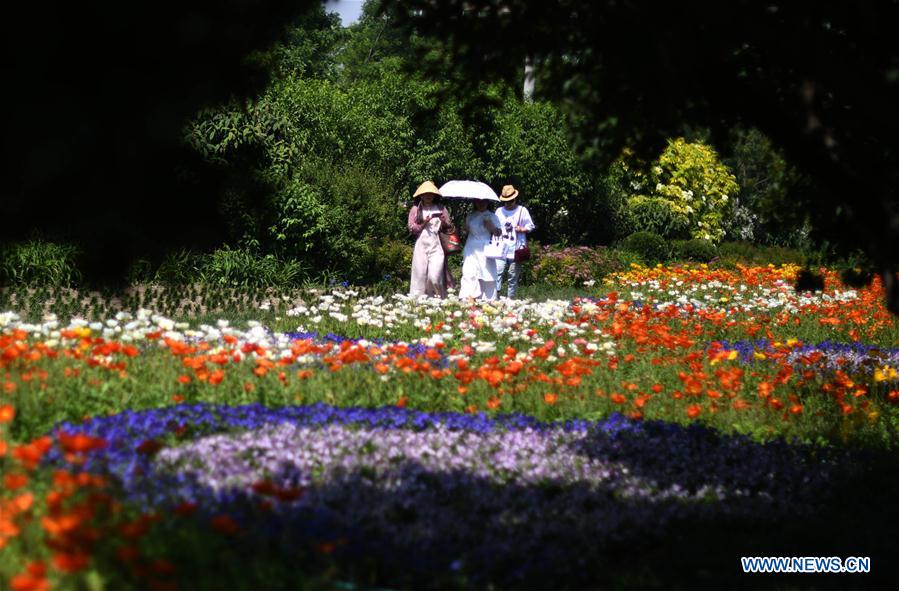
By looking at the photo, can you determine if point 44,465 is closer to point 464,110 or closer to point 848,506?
point 464,110

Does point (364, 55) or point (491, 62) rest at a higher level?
point (364, 55)

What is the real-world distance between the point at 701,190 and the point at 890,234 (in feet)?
100.0

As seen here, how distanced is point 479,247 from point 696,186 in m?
19.9

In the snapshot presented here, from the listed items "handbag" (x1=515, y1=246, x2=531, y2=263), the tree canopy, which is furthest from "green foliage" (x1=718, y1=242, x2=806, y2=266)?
the tree canopy

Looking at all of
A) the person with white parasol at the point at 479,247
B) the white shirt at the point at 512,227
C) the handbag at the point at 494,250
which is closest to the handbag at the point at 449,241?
the person with white parasol at the point at 479,247

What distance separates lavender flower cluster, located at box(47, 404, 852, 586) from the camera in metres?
4.09

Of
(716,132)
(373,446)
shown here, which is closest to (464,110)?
(716,132)

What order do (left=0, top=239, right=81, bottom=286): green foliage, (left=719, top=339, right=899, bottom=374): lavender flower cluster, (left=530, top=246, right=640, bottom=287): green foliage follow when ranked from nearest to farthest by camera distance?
(left=719, top=339, right=899, bottom=374): lavender flower cluster
(left=0, top=239, right=81, bottom=286): green foliage
(left=530, top=246, right=640, bottom=287): green foliage

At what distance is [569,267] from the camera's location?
64.6ft

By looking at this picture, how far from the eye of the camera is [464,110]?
5.26 metres

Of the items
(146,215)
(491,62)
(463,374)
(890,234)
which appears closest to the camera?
(146,215)

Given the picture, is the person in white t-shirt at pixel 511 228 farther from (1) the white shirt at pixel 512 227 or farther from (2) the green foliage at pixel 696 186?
(2) the green foliage at pixel 696 186

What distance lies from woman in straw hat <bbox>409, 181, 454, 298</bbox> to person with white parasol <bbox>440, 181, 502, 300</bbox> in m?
0.52

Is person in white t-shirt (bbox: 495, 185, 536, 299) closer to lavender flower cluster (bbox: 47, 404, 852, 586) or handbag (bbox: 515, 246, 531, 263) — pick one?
handbag (bbox: 515, 246, 531, 263)
